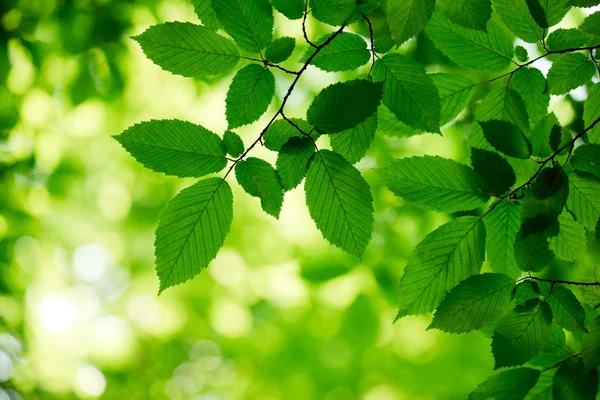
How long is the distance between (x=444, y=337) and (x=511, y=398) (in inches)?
126

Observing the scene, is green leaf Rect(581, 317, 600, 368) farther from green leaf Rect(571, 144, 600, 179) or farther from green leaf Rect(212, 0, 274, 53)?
green leaf Rect(212, 0, 274, 53)

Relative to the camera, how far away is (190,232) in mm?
779

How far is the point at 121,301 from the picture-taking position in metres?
4.76

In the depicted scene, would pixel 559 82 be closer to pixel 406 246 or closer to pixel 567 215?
pixel 567 215

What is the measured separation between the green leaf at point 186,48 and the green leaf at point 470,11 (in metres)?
0.38

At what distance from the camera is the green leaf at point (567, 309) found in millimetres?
817

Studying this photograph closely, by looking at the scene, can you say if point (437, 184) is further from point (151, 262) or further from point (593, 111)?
point (151, 262)

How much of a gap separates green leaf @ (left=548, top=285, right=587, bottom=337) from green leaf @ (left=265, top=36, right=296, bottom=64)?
0.67m

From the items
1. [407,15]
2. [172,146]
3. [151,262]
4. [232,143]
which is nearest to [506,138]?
[407,15]

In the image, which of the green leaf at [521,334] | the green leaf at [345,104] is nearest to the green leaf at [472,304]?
the green leaf at [521,334]

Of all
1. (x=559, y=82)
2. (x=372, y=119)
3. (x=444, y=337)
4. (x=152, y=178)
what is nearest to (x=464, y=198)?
(x=372, y=119)

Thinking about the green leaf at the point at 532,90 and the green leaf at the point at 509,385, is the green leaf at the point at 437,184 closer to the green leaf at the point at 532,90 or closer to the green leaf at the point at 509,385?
the green leaf at the point at 532,90

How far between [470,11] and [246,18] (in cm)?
38

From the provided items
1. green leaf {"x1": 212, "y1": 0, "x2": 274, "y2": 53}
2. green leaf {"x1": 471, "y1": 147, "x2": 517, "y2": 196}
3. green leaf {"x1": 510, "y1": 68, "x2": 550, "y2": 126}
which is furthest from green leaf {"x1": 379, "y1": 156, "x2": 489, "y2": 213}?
green leaf {"x1": 212, "y1": 0, "x2": 274, "y2": 53}
